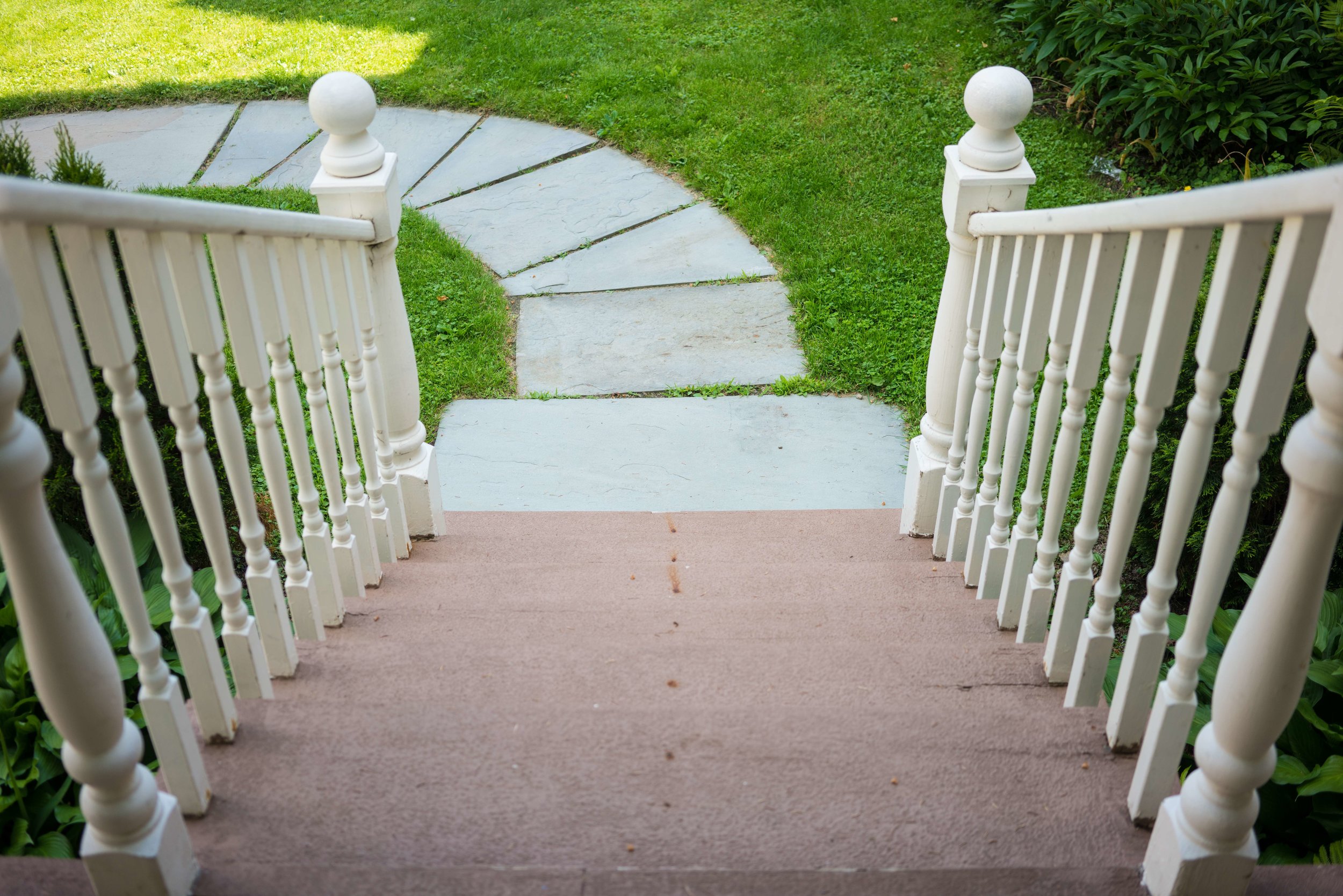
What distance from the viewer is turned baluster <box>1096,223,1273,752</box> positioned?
132 centimetres

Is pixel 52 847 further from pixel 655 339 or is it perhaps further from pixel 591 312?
pixel 591 312

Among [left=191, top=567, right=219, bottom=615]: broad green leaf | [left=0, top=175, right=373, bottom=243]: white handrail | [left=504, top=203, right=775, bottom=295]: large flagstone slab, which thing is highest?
[left=0, top=175, right=373, bottom=243]: white handrail

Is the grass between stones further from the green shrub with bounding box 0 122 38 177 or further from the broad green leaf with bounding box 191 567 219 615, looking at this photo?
the green shrub with bounding box 0 122 38 177

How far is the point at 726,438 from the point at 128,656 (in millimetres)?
2230

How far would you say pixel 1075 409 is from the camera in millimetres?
1863

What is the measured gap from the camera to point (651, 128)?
6117mm

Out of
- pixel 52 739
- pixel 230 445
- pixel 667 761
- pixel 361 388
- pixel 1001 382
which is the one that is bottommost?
pixel 52 739

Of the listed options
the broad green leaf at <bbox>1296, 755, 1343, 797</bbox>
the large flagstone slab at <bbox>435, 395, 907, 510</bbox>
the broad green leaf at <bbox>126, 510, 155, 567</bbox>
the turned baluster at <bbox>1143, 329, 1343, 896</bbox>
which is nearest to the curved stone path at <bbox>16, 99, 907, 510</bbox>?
the large flagstone slab at <bbox>435, 395, 907, 510</bbox>

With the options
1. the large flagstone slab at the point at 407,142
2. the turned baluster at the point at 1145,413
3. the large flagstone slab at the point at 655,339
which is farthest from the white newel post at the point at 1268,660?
the large flagstone slab at the point at 407,142

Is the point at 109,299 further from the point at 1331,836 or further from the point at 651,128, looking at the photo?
the point at 651,128

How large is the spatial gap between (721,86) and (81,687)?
19.1ft

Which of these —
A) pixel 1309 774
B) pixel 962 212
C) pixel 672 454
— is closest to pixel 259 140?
pixel 672 454

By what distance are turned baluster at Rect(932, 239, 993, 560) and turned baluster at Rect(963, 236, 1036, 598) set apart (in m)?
0.08

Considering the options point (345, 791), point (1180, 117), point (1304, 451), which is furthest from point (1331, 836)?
point (1180, 117)
